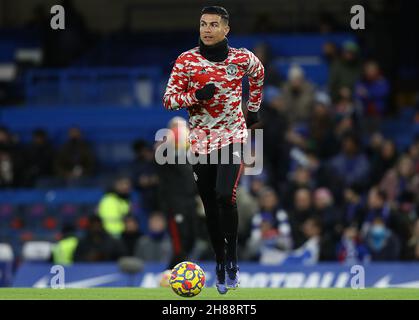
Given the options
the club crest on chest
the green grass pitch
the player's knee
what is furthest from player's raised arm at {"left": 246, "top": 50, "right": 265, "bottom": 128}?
the green grass pitch

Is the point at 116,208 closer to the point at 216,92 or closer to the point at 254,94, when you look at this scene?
the point at 254,94

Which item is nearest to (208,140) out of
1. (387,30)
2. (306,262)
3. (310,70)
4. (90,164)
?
(306,262)

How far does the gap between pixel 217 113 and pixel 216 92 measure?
0.22 meters

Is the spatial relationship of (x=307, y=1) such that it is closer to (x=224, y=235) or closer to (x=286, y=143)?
(x=286, y=143)

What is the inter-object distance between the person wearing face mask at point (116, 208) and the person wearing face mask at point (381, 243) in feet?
14.4

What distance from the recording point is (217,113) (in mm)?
12281

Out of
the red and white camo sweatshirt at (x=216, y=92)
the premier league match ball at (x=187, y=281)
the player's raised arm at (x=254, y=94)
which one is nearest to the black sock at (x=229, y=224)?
the premier league match ball at (x=187, y=281)

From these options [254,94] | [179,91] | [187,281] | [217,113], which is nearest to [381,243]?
[254,94]

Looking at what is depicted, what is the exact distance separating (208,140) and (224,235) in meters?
0.99

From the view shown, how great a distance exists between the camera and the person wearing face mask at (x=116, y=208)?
843 inches

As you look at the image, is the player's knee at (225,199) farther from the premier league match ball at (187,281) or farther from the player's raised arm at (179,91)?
the player's raised arm at (179,91)

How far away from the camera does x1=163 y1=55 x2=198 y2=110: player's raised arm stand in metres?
11.9

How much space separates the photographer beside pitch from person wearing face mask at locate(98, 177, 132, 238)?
9006 mm

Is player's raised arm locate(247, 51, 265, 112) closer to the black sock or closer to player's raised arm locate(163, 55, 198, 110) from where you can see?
player's raised arm locate(163, 55, 198, 110)
